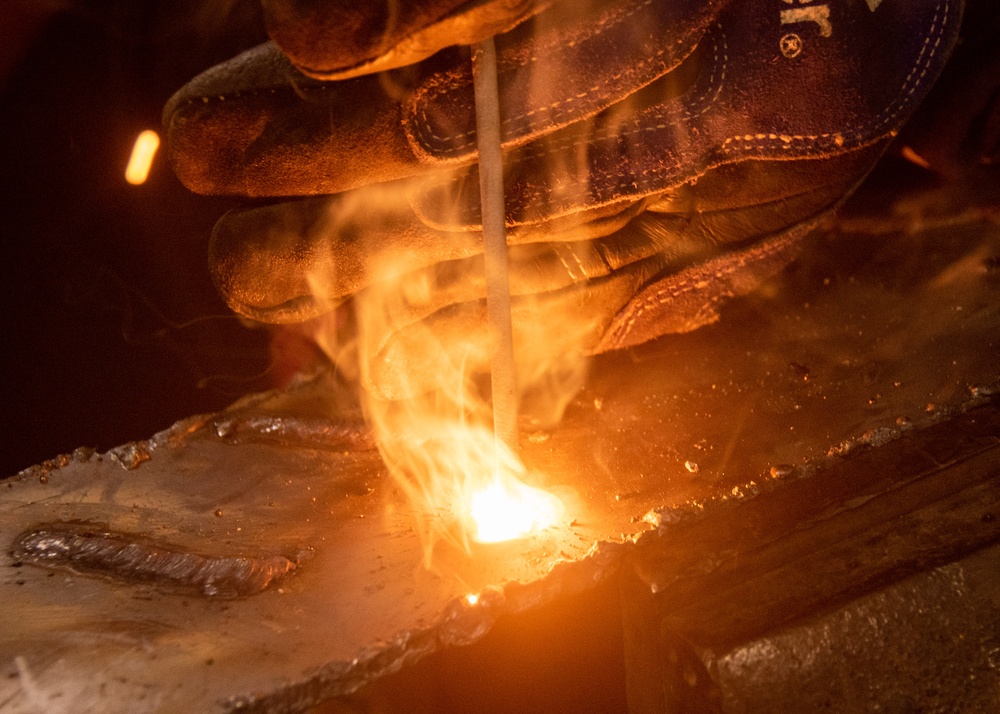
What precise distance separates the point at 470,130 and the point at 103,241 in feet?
5.33

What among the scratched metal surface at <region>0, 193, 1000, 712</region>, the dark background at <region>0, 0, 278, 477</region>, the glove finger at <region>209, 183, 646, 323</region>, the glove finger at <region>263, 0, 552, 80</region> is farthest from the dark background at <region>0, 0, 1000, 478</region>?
the glove finger at <region>263, 0, 552, 80</region>

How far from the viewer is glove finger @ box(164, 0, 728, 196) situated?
1.63 metres

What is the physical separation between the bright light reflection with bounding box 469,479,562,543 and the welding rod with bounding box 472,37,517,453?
11.2 inches

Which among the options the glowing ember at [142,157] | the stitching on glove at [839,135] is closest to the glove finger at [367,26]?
the stitching on glove at [839,135]

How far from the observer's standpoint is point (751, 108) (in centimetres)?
175

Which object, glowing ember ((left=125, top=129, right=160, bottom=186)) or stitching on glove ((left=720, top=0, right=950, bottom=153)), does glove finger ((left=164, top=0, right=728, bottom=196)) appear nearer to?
stitching on glove ((left=720, top=0, right=950, bottom=153))

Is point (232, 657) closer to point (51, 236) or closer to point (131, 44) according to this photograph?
point (51, 236)

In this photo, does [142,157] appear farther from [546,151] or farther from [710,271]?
[710,271]

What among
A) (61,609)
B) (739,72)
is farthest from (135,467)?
(739,72)

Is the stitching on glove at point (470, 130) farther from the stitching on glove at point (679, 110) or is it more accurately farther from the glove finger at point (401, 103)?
the stitching on glove at point (679, 110)

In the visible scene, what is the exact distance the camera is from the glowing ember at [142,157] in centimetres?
232

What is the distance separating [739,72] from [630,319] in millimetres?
845

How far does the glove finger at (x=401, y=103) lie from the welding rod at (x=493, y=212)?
0.10 meters

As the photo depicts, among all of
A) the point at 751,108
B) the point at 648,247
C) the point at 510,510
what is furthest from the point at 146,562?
the point at 751,108
